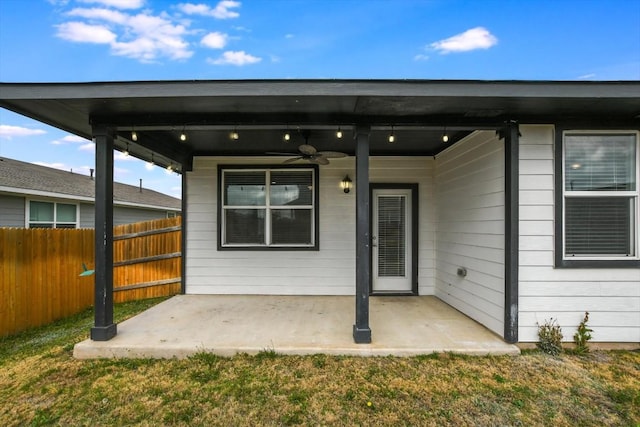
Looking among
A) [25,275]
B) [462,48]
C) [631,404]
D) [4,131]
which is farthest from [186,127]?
[4,131]

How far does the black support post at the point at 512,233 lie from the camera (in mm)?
3068

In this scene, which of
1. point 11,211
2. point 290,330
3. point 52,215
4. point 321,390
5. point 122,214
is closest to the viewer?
point 321,390

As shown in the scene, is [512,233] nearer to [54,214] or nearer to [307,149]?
[307,149]

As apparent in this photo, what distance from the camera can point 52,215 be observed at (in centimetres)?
737

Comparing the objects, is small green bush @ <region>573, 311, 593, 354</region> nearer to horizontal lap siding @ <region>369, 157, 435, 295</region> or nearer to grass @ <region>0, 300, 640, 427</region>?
grass @ <region>0, 300, 640, 427</region>

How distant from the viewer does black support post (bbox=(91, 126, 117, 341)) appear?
3.14 m

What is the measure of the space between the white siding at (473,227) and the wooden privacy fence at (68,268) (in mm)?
4526

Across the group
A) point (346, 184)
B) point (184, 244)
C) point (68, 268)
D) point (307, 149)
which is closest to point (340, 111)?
point (307, 149)

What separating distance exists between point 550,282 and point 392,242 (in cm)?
228

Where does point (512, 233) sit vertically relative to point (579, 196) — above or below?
below

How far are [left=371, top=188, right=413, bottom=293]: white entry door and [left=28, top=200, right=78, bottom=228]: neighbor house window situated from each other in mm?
7726

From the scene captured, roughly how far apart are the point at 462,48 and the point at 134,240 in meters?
10.3

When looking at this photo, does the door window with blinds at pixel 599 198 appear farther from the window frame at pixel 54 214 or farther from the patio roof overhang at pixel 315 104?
the window frame at pixel 54 214

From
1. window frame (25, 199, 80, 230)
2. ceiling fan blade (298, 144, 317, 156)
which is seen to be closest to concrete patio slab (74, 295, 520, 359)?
ceiling fan blade (298, 144, 317, 156)
